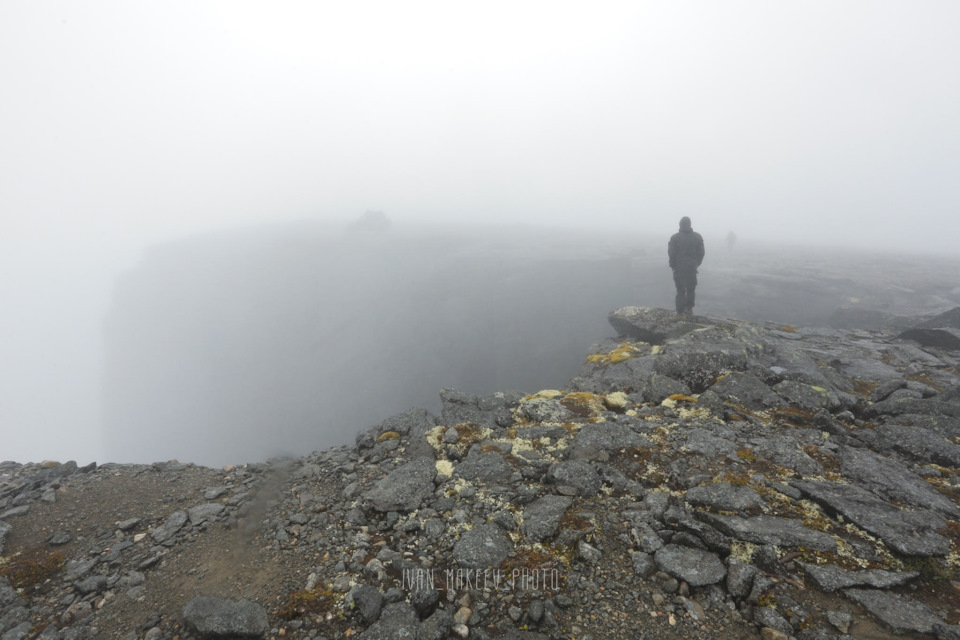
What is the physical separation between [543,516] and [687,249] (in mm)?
22178

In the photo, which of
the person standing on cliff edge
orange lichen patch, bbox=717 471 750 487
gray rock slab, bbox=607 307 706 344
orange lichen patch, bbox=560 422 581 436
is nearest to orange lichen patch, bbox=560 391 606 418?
orange lichen patch, bbox=560 422 581 436

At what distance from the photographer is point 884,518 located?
257 inches

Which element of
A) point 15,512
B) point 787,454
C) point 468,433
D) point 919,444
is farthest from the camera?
point 468,433

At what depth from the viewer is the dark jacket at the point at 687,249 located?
23.5m

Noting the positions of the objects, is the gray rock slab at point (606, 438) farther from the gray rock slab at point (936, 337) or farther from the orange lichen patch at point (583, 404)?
the gray rock slab at point (936, 337)

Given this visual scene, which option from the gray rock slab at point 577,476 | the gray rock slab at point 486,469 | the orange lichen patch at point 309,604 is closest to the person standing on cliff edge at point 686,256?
the gray rock slab at point 577,476

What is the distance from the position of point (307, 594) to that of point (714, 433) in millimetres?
10296

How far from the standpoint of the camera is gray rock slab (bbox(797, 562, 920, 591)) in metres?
5.30

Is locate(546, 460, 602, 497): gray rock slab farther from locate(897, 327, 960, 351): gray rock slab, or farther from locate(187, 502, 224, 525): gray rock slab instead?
locate(897, 327, 960, 351): gray rock slab

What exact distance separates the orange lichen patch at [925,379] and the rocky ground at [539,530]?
220 centimetres

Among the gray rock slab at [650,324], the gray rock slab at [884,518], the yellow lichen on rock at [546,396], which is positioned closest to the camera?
the gray rock slab at [884,518]

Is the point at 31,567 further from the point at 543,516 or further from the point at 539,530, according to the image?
the point at 543,516

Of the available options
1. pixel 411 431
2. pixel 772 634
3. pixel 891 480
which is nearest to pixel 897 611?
pixel 772 634

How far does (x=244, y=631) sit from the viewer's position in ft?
17.5
